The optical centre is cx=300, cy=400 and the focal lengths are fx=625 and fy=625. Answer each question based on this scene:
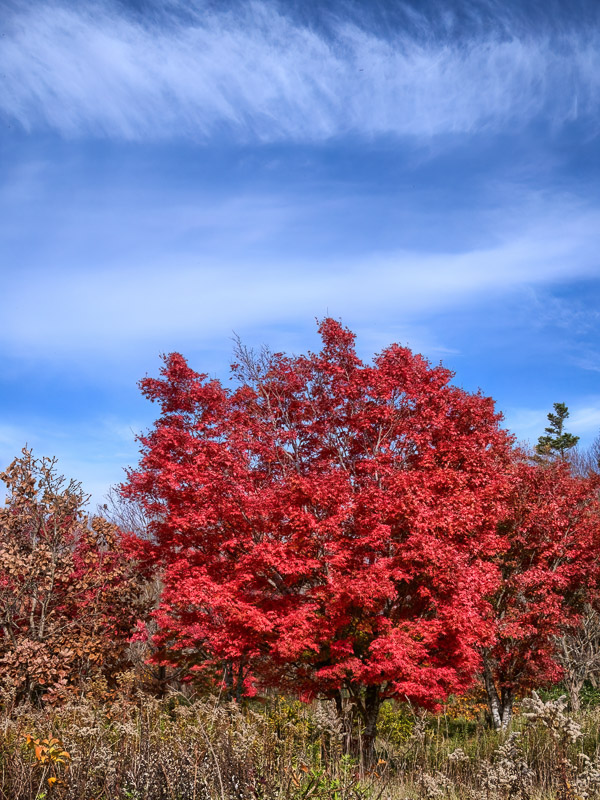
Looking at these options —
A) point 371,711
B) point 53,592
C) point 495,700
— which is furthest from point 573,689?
point 53,592

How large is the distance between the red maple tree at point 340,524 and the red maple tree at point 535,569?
1.35 m

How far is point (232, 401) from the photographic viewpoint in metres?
15.3

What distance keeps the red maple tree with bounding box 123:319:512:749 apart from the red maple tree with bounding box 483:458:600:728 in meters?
1.35

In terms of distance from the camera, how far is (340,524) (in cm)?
1202

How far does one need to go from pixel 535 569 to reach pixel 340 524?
5.84 metres

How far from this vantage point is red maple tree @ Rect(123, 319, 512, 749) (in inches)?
443

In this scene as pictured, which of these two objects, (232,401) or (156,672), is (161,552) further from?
(156,672)

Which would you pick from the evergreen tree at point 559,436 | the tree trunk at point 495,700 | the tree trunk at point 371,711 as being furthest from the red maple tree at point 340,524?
the evergreen tree at point 559,436

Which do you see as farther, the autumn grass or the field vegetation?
the field vegetation

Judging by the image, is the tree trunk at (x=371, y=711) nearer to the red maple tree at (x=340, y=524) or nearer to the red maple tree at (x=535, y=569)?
the red maple tree at (x=340, y=524)

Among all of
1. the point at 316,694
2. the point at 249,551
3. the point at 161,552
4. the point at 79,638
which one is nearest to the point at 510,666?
the point at 316,694

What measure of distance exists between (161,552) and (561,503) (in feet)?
32.4

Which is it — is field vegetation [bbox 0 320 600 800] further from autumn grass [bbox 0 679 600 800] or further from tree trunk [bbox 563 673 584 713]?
autumn grass [bbox 0 679 600 800]

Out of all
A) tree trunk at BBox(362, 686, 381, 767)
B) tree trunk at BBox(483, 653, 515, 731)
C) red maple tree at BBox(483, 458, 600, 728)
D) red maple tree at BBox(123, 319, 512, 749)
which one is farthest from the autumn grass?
tree trunk at BBox(483, 653, 515, 731)
